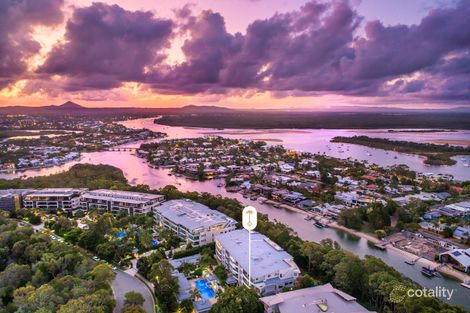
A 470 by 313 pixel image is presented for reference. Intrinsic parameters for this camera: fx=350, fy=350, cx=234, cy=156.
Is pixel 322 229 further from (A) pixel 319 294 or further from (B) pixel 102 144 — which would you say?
(B) pixel 102 144

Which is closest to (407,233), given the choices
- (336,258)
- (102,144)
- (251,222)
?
(336,258)

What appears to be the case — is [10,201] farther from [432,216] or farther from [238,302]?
[432,216]

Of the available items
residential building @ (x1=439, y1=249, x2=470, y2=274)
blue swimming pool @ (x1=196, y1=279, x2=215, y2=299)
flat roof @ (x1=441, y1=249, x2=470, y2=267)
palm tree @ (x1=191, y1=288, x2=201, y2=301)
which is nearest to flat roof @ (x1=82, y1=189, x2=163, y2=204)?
blue swimming pool @ (x1=196, y1=279, x2=215, y2=299)

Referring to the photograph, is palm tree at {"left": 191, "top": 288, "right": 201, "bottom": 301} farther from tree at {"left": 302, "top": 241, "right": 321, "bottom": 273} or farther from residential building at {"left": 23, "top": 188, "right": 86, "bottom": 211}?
residential building at {"left": 23, "top": 188, "right": 86, "bottom": 211}

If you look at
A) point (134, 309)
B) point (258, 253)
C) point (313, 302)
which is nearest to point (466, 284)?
point (313, 302)

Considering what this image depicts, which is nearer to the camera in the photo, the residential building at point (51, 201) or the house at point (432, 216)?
the house at point (432, 216)

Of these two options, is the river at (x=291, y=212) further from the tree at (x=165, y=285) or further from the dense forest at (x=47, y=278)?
the dense forest at (x=47, y=278)

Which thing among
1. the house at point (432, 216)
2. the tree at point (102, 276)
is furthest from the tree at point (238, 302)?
the house at point (432, 216)
